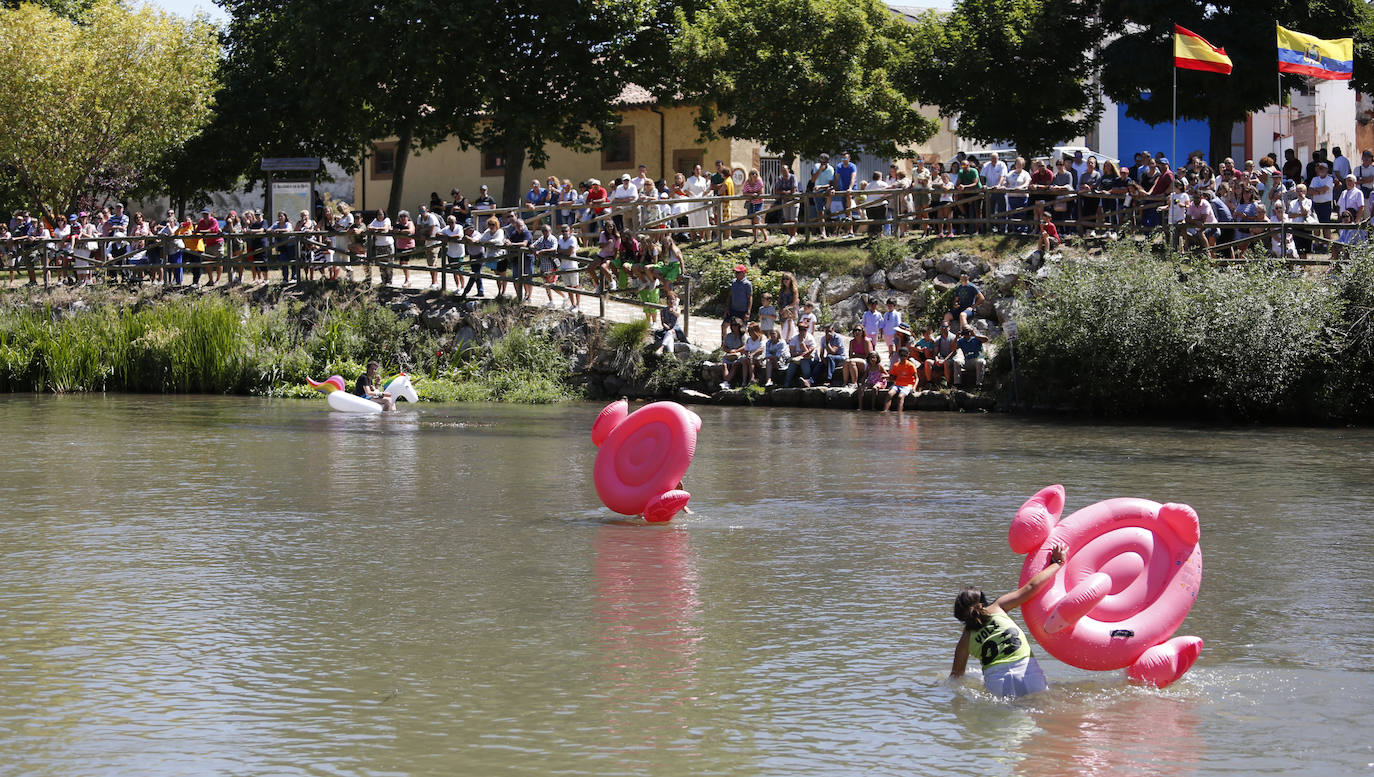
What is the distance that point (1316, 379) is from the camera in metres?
23.1

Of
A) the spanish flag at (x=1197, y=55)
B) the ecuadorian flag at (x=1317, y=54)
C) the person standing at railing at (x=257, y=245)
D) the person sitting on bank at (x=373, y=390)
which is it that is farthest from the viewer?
the person standing at railing at (x=257, y=245)

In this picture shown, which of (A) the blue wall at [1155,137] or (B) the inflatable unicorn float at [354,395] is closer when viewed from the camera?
(B) the inflatable unicorn float at [354,395]

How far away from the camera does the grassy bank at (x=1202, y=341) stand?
23.0m

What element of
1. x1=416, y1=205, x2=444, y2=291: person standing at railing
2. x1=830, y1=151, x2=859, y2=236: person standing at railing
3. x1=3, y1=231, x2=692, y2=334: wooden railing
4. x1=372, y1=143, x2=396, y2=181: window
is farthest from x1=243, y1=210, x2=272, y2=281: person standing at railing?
x1=372, y1=143, x2=396, y2=181: window

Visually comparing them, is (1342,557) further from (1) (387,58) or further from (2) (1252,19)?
(1) (387,58)

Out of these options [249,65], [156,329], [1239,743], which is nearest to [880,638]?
[1239,743]

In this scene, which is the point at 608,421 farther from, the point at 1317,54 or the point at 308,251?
the point at 308,251

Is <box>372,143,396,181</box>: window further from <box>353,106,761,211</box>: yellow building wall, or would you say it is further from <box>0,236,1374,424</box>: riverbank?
<box>0,236,1374,424</box>: riverbank

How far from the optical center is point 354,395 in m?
27.1

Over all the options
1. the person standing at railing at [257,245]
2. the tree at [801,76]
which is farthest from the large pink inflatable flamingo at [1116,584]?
the tree at [801,76]

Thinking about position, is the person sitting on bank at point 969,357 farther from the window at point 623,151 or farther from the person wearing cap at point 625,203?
the window at point 623,151

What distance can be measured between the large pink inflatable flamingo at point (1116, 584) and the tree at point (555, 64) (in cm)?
3250

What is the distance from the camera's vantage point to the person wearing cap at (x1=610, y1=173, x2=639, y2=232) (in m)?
32.6

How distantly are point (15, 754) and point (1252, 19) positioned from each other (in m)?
32.8
